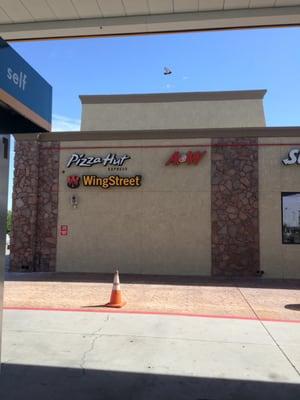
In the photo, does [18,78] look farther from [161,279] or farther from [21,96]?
[161,279]

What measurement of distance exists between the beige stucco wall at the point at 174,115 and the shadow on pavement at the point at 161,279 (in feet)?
31.0

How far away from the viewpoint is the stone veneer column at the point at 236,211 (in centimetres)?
1791

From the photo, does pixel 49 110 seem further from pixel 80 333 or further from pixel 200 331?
pixel 200 331

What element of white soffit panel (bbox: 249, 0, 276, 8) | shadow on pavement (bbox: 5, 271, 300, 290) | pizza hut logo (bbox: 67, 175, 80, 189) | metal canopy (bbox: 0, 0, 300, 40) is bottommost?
shadow on pavement (bbox: 5, 271, 300, 290)

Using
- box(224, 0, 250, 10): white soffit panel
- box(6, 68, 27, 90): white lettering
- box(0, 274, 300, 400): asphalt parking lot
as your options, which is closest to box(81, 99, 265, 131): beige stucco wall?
box(0, 274, 300, 400): asphalt parking lot

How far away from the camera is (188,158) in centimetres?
1836

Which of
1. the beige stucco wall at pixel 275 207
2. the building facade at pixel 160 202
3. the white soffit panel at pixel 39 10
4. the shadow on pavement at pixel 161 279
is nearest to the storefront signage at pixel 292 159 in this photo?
the building facade at pixel 160 202

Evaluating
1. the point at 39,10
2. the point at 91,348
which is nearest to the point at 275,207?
the point at 91,348

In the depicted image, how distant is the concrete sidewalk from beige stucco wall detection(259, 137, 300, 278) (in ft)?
28.0

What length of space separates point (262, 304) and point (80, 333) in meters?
5.54

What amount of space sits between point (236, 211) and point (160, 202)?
9.70ft

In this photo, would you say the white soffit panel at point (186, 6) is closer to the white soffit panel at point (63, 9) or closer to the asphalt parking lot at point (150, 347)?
the white soffit panel at point (63, 9)

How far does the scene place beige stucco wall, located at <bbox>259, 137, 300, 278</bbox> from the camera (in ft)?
58.1

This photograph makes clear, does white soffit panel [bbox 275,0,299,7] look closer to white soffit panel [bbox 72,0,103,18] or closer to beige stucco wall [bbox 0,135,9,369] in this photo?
white soffit panel [bbox 72,0,103,18]
